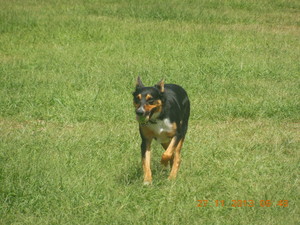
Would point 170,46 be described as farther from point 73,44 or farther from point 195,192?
point 195,192

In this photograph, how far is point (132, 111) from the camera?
10727 mm

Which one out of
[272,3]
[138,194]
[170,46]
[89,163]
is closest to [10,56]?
[170,46]

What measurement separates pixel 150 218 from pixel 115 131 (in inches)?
131

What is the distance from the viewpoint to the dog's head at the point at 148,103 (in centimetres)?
711

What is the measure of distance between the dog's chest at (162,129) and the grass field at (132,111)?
1.69ft

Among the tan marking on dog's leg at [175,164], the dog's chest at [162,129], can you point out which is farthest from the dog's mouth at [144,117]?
the tan marking on dog's leg at [175,164]

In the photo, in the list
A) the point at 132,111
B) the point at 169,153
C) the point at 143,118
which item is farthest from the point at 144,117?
the point at 132,111

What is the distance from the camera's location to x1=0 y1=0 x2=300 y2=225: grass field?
6.75m

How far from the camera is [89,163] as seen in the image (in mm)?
7957

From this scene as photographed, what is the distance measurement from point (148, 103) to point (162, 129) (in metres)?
0.46

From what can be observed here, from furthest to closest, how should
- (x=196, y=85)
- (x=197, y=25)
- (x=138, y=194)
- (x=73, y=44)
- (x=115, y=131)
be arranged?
(x=197, y=25), (x=73, y=44), (x=196, y=85), (x=115, y=131), (x=138, y=194)
